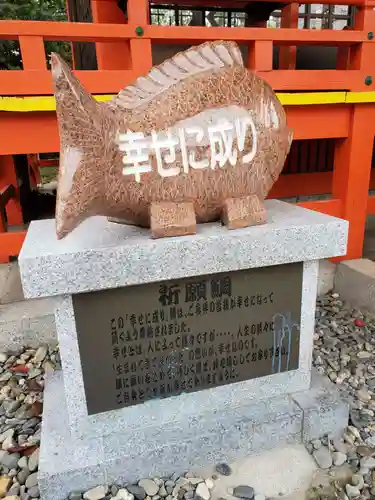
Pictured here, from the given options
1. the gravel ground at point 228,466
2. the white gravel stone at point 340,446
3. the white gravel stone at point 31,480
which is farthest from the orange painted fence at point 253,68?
the white gravel stone at point 340,446

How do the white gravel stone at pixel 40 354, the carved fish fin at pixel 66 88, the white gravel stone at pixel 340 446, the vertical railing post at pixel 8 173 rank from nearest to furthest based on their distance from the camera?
the carved fish fin at pixel 66 88, the white gravel stone at pixel 340 446, the white gravel stone at pixel 40 354, the vertical railing post at pixel 8 173

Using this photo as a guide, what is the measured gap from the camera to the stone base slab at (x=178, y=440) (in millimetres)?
1655

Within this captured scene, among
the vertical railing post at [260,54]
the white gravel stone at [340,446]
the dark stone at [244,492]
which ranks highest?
the vertical railing post at [260,54]

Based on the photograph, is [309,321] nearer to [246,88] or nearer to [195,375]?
[195,375]

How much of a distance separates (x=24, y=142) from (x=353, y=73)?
235cm

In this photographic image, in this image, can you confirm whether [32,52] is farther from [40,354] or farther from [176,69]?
[40,354]

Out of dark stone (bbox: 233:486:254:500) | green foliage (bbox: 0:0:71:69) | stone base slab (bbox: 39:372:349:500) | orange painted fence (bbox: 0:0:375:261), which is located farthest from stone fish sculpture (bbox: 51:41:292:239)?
green foliage (bbox: 0:0:71:69)

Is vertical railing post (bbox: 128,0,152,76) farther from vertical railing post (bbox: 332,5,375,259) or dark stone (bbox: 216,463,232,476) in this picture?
dark stone (bbox: 216,463,232,476)

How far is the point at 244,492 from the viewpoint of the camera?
5.47 ft

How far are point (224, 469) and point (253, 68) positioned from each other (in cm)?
243

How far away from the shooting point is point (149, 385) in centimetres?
176

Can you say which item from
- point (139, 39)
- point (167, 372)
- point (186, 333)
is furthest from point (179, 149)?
point (139, 39)

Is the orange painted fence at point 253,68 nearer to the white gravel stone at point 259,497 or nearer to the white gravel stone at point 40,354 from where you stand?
the white gravel stone at point 40,354

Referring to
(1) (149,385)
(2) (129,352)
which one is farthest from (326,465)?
(2) (129,352)
